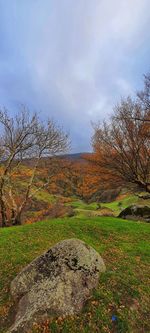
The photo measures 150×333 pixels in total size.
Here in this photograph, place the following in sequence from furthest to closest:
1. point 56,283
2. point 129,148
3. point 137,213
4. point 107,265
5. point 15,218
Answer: point 137,213, point 15,218, point 129,148, point 107,265, point 56,283

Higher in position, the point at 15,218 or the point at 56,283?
the point at 15,218

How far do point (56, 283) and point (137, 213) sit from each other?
14852mm

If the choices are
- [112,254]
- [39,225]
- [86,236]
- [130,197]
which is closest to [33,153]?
[39,225]

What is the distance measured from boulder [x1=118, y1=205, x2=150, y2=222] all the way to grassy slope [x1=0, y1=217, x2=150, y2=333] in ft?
17.0

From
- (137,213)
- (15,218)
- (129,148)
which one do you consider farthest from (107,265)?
(137,213)

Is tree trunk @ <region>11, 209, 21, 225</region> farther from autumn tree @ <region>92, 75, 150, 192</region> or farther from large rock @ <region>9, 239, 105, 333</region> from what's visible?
large rock @ <region>9, 239, 105, 333</region>

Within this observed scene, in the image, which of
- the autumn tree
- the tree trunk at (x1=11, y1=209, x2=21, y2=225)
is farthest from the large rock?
the tree trunk at (x1=11, y1=209, x2=21, y2=225)

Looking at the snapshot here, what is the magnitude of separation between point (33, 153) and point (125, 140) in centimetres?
810

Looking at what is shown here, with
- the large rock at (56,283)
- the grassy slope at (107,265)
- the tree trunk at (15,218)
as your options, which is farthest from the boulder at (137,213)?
the large rock at (56,283)

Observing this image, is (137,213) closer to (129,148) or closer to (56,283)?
(129,148)

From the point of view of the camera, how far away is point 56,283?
22.4 ft

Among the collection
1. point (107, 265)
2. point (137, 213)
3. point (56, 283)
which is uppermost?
point (137, 213)

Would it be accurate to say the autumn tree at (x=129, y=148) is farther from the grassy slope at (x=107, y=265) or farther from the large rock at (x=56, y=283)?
the large rock at (x=56, y=283)

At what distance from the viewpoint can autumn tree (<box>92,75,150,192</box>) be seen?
1405 centimetres
